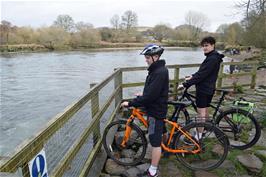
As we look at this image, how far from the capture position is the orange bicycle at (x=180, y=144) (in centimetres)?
339

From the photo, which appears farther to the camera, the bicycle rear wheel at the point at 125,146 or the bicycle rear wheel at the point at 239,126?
the bicycle rear wheel at the point at 239,126

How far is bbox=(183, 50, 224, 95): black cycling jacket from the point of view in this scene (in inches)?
142

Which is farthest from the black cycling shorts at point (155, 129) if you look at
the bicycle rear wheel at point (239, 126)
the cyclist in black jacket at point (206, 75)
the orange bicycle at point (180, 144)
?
the bicycle rear wheel at point (239, 126)

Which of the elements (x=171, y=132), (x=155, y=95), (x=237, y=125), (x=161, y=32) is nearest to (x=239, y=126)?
(x=237, y=125)

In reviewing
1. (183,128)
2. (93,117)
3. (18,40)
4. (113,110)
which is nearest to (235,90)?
(113,110)

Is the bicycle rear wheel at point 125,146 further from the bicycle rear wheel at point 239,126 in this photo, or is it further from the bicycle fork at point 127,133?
the bicycle rear wheel at point 239,126

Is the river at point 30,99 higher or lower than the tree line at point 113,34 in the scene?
lower

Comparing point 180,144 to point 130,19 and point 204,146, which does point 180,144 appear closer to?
point 204,146

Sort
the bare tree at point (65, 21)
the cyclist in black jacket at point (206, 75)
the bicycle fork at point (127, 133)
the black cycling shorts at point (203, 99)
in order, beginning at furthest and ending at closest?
the bare tree at point (65, 21), the black cycling shorts at point (203, 99), the cyclist in black jacket at point (206, 75), the bicycle fork at point (127, 133)

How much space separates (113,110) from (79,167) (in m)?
2.22

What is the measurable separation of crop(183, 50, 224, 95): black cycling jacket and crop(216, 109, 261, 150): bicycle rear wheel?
0.67 metres

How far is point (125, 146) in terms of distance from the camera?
12.3 ft

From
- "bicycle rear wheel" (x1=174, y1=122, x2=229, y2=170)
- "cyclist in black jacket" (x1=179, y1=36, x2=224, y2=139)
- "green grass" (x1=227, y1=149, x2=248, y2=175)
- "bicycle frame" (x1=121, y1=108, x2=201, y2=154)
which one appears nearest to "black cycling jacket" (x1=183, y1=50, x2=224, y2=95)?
"cyclist in black jacket" (x1=179, y1=36, x2=224, y2=139)

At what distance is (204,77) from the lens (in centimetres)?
367
